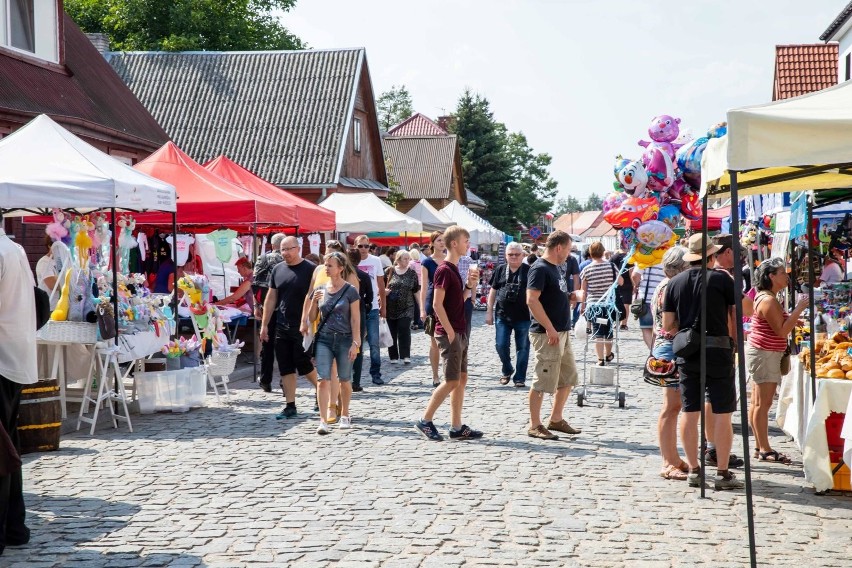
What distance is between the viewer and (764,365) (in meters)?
8.29

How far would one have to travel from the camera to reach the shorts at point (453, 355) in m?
9.22

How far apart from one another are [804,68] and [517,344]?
71.0 feet

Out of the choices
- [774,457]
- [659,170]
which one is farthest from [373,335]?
[774,457]

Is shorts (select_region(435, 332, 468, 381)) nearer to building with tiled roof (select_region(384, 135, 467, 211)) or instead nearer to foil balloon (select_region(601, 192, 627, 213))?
foil balloon (select_region(601, 192, 627, 213))

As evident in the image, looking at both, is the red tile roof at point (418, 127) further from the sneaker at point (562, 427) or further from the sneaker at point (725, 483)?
the sneaker at point (725, 483)

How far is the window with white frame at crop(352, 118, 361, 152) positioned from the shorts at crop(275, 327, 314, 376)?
76.9 feet

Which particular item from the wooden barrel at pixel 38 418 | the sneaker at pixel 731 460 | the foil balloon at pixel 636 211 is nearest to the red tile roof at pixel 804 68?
the foil balloon at pixel 636 211

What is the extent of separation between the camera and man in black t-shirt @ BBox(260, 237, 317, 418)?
10.6 m

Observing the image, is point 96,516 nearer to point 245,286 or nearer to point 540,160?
point 245,286

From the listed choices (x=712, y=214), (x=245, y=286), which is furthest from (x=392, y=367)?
(x=712, y=214)

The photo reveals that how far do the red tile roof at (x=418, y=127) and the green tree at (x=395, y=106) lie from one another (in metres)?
15.7

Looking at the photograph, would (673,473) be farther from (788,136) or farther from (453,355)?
(788,136)

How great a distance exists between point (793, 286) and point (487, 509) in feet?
16.8

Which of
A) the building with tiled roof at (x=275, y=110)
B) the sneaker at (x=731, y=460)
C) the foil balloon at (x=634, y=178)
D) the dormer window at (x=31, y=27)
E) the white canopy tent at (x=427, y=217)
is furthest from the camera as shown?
the building with tiled roof at (x=275, y=110)
